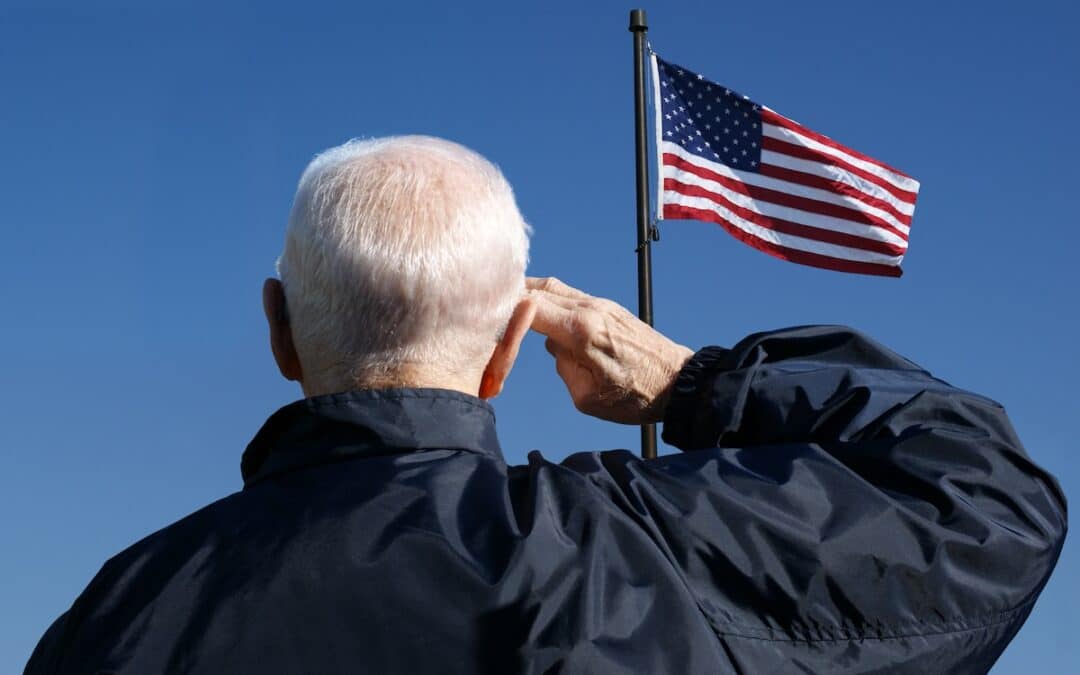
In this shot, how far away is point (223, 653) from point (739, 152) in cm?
809

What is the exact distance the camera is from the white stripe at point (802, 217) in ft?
31.5

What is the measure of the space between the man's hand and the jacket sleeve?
2.24 ft

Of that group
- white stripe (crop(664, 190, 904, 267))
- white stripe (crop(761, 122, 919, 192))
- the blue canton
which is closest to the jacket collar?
white stripe (crop(664, 190, 904, 267))

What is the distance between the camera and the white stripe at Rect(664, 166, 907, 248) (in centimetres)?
960

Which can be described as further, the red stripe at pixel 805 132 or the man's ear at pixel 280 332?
the red stripe at pixel 805 132

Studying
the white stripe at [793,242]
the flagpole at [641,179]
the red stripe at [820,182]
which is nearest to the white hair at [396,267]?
the flagpole at [641,179]

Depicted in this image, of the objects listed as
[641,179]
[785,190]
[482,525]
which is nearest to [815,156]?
[785,190]

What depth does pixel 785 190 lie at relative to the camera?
9.68 m

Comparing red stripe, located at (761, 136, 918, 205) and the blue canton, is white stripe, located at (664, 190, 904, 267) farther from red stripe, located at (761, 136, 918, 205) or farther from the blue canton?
red stripe, located at (761, 136, 918, 205)

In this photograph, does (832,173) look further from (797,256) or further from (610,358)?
(610,358)

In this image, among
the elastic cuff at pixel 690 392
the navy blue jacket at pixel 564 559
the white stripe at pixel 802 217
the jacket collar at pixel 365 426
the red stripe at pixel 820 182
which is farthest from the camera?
the red stripe at pixel 820 182

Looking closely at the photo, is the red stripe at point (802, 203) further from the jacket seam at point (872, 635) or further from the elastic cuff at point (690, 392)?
the jacket seam at point (872, 635)

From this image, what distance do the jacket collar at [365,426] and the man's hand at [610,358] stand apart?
89 cm

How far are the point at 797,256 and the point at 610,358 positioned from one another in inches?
252
